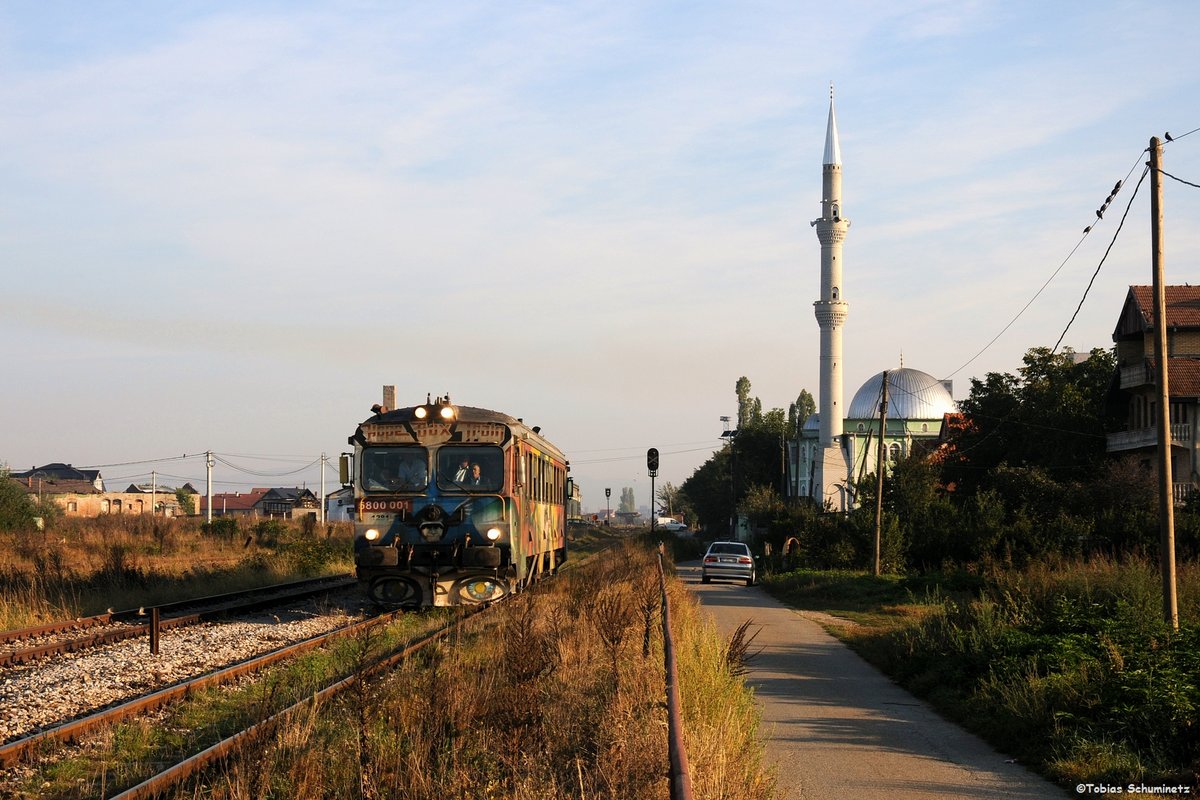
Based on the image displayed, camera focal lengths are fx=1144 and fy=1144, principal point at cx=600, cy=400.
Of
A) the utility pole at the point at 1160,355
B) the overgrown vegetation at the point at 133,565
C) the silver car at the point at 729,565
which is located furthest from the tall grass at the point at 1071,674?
the silver car at the point at 729,565

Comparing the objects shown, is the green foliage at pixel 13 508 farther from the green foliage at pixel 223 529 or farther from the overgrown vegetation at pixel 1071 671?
the overgrown vegetation at pixel 1071 671

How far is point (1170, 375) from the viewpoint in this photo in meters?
47.4

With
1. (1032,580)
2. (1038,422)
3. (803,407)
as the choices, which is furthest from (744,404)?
(1032,580)

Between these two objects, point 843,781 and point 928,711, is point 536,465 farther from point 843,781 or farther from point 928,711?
point 843,781

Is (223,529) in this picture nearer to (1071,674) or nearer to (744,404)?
(1071,674)

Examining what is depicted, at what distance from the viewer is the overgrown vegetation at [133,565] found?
2088cm

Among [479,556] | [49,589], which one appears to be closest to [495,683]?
[479,556]

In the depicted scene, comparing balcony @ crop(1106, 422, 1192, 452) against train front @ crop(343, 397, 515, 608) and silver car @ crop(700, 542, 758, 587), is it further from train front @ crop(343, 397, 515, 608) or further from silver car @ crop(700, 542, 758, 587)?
train front @ crop(343, 397, 515, 608)

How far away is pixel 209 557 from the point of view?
38656 mm

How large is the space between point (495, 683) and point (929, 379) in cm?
9209

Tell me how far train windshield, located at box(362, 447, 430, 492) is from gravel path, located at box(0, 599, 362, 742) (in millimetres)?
2321

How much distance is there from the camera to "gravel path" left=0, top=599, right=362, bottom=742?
1074 cm

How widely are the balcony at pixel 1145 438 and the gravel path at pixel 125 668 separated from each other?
38774 millimetres

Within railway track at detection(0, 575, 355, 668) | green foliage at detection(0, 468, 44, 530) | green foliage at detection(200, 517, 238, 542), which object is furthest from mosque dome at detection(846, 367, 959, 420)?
railway track at detection(0, 575, 355, 668)
